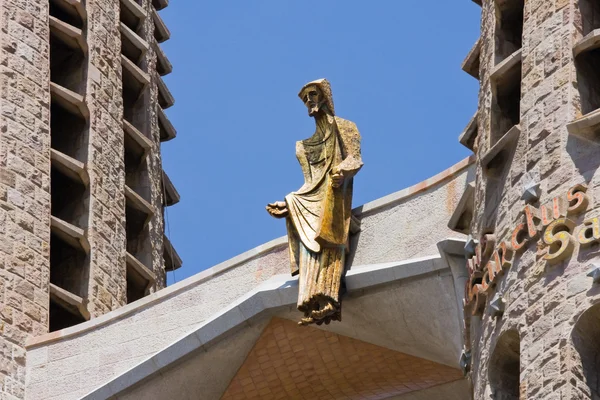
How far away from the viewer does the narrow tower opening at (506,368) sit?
2734 centimetres

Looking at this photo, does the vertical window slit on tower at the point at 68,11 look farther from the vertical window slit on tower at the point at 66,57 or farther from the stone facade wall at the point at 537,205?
the stone facade wall at the point at 537,205

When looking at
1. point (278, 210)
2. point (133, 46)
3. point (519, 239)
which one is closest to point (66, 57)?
point (133, 46)

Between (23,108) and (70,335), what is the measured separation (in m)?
4.54

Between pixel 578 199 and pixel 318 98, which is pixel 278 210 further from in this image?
pixel 578 199

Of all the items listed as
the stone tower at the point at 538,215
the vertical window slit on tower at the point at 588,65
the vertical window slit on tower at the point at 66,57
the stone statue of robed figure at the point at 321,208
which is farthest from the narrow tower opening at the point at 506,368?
the vertical window slit on tower at the point at 66,57

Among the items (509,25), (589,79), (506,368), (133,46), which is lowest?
(506,368)

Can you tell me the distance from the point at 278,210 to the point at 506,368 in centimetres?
561

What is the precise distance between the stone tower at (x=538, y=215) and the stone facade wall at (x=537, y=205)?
2 cm

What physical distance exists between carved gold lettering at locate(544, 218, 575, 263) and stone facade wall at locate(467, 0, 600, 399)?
78mm

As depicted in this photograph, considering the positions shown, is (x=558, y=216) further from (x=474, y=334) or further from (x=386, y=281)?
(x=386, y=281)

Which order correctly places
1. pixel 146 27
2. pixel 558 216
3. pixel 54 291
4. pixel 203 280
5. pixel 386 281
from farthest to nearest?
1. pixel 146 27
2. pixel 54 291
3. pixel 203 280
4. pixel 386 281
5. pixel 558 216

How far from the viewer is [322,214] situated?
105 feet

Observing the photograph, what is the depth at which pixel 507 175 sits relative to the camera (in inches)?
1129

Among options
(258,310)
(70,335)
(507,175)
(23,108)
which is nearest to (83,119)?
(23,108)
